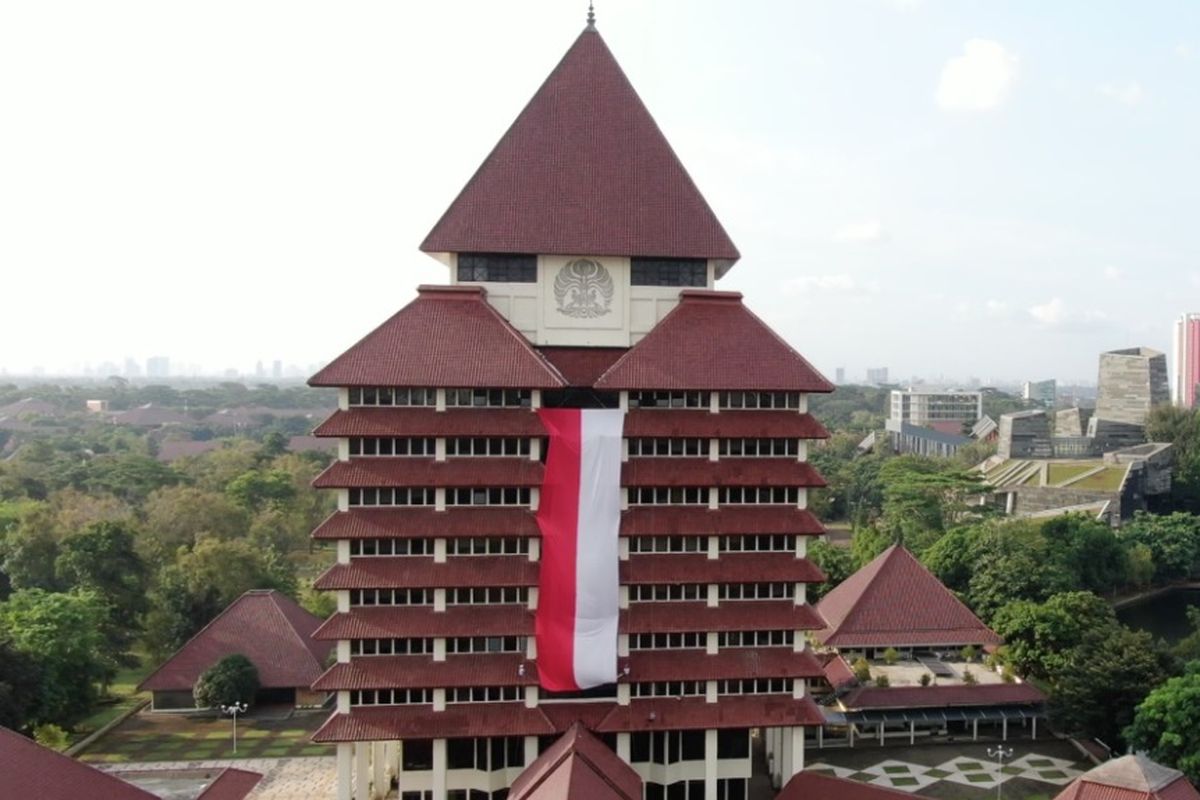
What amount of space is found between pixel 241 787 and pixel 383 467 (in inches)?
366

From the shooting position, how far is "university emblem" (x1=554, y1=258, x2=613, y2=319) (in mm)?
25656

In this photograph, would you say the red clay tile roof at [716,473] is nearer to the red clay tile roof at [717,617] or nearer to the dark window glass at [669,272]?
the red clay tile roof at [717,617]

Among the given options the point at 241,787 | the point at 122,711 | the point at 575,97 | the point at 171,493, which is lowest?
the point at 122,711

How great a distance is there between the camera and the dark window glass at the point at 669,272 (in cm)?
2589

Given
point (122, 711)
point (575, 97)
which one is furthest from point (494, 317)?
point (122, 711)

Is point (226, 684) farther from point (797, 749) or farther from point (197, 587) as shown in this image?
point (797, 749)

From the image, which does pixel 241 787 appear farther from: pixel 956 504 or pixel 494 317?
pixel 956 504

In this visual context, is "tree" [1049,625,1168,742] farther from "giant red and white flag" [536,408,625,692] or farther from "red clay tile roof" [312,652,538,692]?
"red clay tile roof" [312,652,538,692]

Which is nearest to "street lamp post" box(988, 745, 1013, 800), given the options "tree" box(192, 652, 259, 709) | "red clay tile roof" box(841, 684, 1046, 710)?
"red clay tile roof" box(841, 684, 1046, 710)

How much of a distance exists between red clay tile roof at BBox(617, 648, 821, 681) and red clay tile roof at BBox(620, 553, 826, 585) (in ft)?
7.03

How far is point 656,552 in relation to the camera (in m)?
23.6

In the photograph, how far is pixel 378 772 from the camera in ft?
82.9

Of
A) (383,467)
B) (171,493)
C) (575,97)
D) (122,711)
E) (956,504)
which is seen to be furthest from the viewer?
(956,504)

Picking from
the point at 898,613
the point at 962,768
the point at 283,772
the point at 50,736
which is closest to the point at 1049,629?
the point at 898,613
